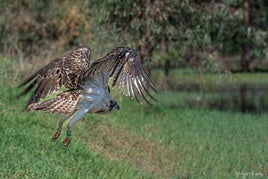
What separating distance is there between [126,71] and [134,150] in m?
4.47

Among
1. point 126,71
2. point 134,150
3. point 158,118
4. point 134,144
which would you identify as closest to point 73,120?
point 126,71

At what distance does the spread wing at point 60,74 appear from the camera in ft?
28.5

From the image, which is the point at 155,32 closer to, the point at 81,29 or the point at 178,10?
the point at 178,10

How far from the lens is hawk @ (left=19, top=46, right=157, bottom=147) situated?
7.96 meters

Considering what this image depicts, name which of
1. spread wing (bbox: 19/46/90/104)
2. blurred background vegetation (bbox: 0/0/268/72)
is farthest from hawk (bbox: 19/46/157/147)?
blurred background vegetation (bbox: 0/0/268/72)

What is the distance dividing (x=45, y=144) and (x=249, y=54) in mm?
33327

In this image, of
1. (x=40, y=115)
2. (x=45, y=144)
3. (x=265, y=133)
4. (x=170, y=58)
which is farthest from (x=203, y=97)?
(x=45, y=144)

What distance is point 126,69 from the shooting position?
26.8 feet

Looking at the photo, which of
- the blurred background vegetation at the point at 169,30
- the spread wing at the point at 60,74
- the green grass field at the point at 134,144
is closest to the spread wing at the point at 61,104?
the spread wing at the point at 60,74

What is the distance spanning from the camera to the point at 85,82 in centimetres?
848

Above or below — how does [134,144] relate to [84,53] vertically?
below

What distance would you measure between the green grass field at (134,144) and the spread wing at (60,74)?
0.85 m

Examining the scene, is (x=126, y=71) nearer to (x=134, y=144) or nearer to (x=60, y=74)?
(x=60, y=74)

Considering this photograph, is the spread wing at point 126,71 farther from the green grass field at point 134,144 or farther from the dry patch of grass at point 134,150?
the dry patch of grass at point 134,150
